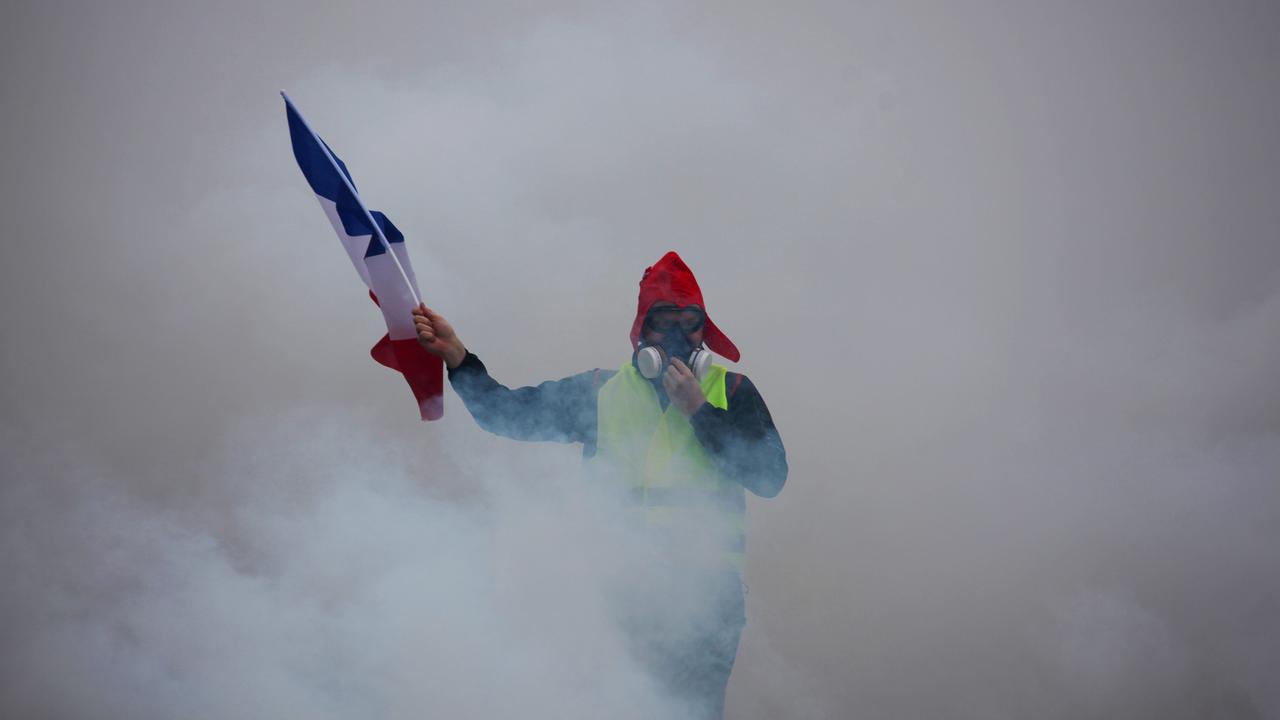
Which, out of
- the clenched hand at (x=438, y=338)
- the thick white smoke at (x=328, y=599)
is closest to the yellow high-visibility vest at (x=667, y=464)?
the thick white smoke at (x=328, y=599)

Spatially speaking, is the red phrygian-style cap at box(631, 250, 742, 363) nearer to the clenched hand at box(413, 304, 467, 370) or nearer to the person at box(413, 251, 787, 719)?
the person at box(413, 251, 787, 719)

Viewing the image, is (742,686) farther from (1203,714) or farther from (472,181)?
(472,181)

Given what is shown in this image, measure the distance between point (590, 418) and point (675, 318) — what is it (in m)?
0.45

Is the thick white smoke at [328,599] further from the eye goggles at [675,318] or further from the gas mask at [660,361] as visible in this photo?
the eye goggles at [675,318]

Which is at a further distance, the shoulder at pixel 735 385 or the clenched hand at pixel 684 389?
the shoulder at pixel 735 385

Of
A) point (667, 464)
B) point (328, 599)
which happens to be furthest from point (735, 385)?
point (328, 599)

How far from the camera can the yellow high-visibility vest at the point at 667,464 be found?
9.85ft

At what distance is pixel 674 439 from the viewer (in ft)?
10.1

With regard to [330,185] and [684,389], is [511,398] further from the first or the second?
[330,185]

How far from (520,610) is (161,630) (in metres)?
1.29

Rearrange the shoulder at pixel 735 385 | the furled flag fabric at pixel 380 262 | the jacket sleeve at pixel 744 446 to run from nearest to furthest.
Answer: the jacket sleeve at pixel 744 446 → the furled flag fabric at pixel 380 262 → the shoulder at pixel 735 385

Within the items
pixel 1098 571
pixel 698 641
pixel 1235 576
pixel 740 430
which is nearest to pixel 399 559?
pixel 698 641

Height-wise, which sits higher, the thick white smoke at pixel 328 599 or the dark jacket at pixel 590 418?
the dark jacket at pixel 590 418

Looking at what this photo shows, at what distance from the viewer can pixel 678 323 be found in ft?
10.5
